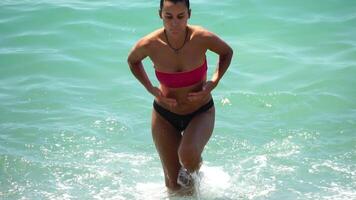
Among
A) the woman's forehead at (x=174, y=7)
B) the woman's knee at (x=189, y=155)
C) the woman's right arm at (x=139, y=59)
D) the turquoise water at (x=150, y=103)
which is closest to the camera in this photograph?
the woman's forehead at (x=174, y=7)

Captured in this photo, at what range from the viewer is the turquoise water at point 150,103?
684 cm

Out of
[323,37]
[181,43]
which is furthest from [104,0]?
[181,43]

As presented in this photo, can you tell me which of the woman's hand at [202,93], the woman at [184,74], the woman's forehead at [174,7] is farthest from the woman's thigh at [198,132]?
the woman's forehead at [174,7]

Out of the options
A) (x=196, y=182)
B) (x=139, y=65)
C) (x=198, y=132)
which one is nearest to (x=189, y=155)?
(x=198, y=132)

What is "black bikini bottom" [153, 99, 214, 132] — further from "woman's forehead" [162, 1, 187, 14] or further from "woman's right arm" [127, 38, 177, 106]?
"woman's forehead" [162, 1, 187, 14]

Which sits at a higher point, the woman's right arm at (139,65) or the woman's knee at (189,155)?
the woman's right arm at (139,65)

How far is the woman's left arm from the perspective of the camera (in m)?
5.64

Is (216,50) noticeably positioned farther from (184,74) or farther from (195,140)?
(195,140)

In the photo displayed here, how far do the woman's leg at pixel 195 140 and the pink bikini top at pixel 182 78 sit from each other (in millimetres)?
386

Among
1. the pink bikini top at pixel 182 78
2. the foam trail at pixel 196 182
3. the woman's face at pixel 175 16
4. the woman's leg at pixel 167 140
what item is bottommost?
the foam trail at pixel 196 182

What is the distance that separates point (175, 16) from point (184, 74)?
0.56 metres

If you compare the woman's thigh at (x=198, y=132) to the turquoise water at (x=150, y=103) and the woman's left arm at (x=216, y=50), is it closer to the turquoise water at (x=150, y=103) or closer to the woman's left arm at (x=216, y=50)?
the woman's left arm at (x=216, y=50)

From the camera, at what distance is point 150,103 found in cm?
922

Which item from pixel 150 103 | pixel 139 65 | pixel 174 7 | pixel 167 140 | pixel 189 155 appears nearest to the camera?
pixel 174 7
